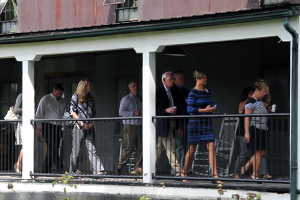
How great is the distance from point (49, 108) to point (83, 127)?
115 cm

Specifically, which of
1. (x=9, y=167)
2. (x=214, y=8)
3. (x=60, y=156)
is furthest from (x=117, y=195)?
(x=214, y=8)

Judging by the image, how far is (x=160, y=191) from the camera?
12.0 meters

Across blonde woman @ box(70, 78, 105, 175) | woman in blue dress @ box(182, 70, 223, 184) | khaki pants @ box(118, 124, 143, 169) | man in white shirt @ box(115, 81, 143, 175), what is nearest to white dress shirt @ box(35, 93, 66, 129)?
blonde woman @ box(70, 78, 105, 175)

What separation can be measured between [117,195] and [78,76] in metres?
4.90

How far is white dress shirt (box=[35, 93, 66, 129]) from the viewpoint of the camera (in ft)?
44.8

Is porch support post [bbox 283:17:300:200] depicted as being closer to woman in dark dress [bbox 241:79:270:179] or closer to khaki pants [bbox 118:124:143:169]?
woman in dark dress [bbox 241:79:270:179]

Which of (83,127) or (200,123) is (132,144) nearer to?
(83,127)

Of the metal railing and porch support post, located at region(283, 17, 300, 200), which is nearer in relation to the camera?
porch support post, located at region(283, 17, 300, 200)

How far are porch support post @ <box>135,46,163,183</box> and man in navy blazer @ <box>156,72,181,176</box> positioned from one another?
0.10m

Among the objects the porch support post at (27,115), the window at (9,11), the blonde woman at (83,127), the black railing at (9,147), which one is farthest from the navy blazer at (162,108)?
the window at (9,11)

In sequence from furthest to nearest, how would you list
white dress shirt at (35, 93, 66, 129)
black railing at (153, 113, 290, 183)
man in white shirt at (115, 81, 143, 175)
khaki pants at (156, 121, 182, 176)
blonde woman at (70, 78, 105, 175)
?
white dress shirt at (35, 93, 66, 129) → blonde woman at (70, 78, 105, 175) → man in white shirt at (115, 81, 143, 175) → khaki pants at (156, 121, 182, 176) → black railing at (153, 113, 290, 183)

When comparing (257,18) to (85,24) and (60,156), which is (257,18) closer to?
(85,24)

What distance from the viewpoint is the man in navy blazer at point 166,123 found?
12.1 meters

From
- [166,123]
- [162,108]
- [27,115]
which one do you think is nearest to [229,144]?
[166,123]
